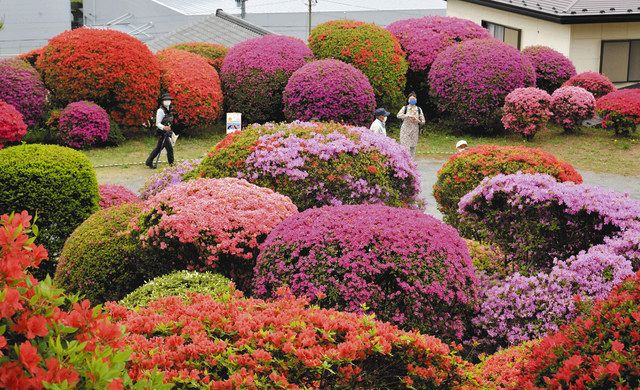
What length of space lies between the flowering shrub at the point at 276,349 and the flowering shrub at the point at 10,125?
14403mm

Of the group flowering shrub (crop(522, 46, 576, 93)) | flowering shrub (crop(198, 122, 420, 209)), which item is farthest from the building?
flowering shrub (crop(198, 122, 420, 209))

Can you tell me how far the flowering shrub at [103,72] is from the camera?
21203mm

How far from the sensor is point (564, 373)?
4535 mm

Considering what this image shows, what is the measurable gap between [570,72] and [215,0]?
2539 cm

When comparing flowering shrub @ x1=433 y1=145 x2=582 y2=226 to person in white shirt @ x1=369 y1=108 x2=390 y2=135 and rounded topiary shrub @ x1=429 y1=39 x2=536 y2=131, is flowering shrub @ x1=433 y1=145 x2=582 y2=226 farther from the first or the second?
rounded topiary shrub @ x1=429 y1=39 x2=536 y2=131

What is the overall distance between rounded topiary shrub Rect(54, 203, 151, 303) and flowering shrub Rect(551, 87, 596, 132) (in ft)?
51.9

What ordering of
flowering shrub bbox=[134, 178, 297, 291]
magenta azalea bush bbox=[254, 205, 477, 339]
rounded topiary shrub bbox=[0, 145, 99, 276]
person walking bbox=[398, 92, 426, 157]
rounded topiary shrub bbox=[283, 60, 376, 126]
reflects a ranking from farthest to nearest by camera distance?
rounded topiary shrub bbox=[283, 60, 376, 126], person walking bbox=[398, 92, 426, 157], rounded topiary shrub bbox=[0, 145, 99, 276], flowering shrub bbox=[134, 178, 297, 291], magenta azalea bush bbox=[254, 205, 477, 339]

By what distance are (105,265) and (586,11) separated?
20.8 m

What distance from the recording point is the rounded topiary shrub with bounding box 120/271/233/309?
725 centimetres

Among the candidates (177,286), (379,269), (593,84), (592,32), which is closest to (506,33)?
(592,32)

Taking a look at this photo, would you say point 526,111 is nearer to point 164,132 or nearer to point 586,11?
point 586,11

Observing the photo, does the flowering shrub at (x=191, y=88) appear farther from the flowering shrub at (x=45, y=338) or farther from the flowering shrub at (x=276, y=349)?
the flowering shrub at (x=45, y=338)

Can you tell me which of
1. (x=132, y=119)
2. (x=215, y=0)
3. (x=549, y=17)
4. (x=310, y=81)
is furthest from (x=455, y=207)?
(x=215, y=0)

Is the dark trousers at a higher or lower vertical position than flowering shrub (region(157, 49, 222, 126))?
lower
